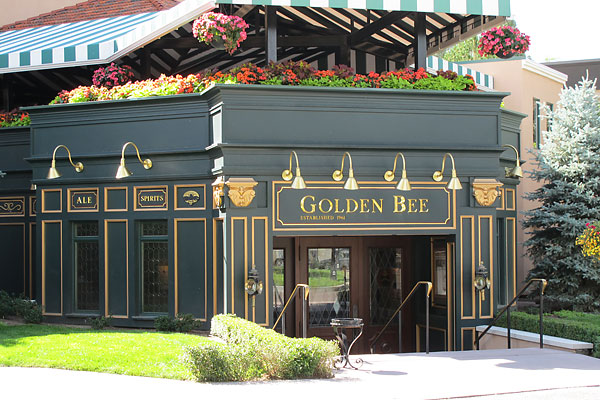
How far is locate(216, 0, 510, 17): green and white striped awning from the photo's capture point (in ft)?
46.9

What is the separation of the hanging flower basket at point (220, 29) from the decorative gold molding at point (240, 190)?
272 centimetres

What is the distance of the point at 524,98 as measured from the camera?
77.1ft

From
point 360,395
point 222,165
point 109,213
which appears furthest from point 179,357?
point 109,213

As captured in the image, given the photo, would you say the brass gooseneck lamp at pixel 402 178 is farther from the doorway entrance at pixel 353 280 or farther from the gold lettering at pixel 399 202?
A: the doorway entrance at pixel 353 280

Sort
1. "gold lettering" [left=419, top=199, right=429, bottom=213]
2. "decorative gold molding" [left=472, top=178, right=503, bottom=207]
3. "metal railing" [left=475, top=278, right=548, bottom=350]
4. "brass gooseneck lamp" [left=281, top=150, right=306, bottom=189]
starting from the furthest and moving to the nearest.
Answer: "decorative gold molding" [left=472, top=178, right=503, bottom=207] → "gold lettering" [left=419, top=199, right=429, bottom=213] → "brass gooseneck lamp" [left=281, top=150, right=306, bottom=189] → "metal railing" [left=475, top=278, right=548, bottom=350]

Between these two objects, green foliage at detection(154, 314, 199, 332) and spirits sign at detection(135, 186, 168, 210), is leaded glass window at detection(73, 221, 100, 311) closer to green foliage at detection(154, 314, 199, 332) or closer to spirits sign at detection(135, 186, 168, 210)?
spirits sign at detection(135, 186, 168, 210)

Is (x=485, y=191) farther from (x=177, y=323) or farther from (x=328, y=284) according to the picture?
(x=177, y=323)

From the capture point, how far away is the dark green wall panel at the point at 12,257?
18797 mm

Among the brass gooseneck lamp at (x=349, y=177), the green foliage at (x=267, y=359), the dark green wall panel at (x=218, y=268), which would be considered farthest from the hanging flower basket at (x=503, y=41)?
the green foliage at (x=267, y=359)

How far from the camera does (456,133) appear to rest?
49.5ft

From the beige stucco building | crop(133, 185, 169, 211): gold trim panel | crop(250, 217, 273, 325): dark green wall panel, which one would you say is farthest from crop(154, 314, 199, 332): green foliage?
the beige stucco building

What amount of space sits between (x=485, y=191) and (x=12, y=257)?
1135 centimetres

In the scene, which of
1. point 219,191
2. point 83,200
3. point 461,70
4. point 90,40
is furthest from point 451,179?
point 90,40

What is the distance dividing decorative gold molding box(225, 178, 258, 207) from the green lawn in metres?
2.51
